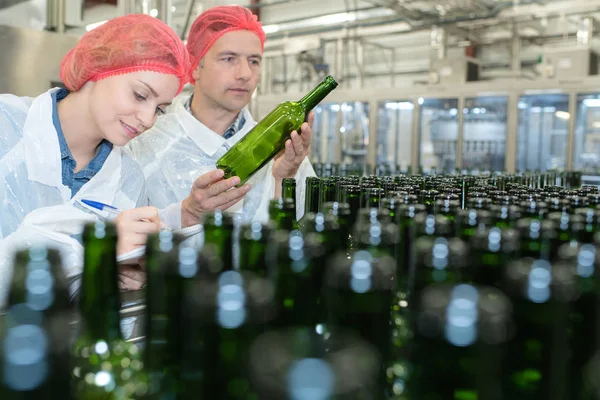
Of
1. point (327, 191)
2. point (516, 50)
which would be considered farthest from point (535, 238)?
point (516, 50)

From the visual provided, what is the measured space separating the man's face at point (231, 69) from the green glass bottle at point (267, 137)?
357 millimetres

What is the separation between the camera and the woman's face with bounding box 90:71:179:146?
1288mm

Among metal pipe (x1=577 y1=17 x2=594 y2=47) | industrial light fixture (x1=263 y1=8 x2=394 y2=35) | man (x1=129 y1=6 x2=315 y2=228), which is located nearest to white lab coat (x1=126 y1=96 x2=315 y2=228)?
man (x1=129 y1=6 x2=315 y2=228)

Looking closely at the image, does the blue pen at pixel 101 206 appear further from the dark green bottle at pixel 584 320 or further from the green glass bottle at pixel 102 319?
the dark green bottle at pixel 584 320

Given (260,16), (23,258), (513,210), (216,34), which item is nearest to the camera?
(23,258)

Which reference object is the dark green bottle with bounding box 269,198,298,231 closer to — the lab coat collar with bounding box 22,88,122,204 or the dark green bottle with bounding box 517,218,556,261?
the dark green bottle with bounding box 517,218,556,261

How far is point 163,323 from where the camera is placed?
0.48m

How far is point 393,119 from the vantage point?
8938 millimetres

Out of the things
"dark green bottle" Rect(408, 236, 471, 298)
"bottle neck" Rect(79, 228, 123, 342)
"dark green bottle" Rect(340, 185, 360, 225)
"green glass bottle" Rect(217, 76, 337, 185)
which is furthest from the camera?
"green glass bottle" Rect(217, 76, 337, 185)

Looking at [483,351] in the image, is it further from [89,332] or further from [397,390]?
[89,332]

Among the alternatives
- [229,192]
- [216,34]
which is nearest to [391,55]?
[216,34]

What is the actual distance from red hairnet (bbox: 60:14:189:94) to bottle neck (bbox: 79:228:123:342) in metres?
0.82

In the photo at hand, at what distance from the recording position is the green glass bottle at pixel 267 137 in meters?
1.45

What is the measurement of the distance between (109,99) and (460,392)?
117cm
